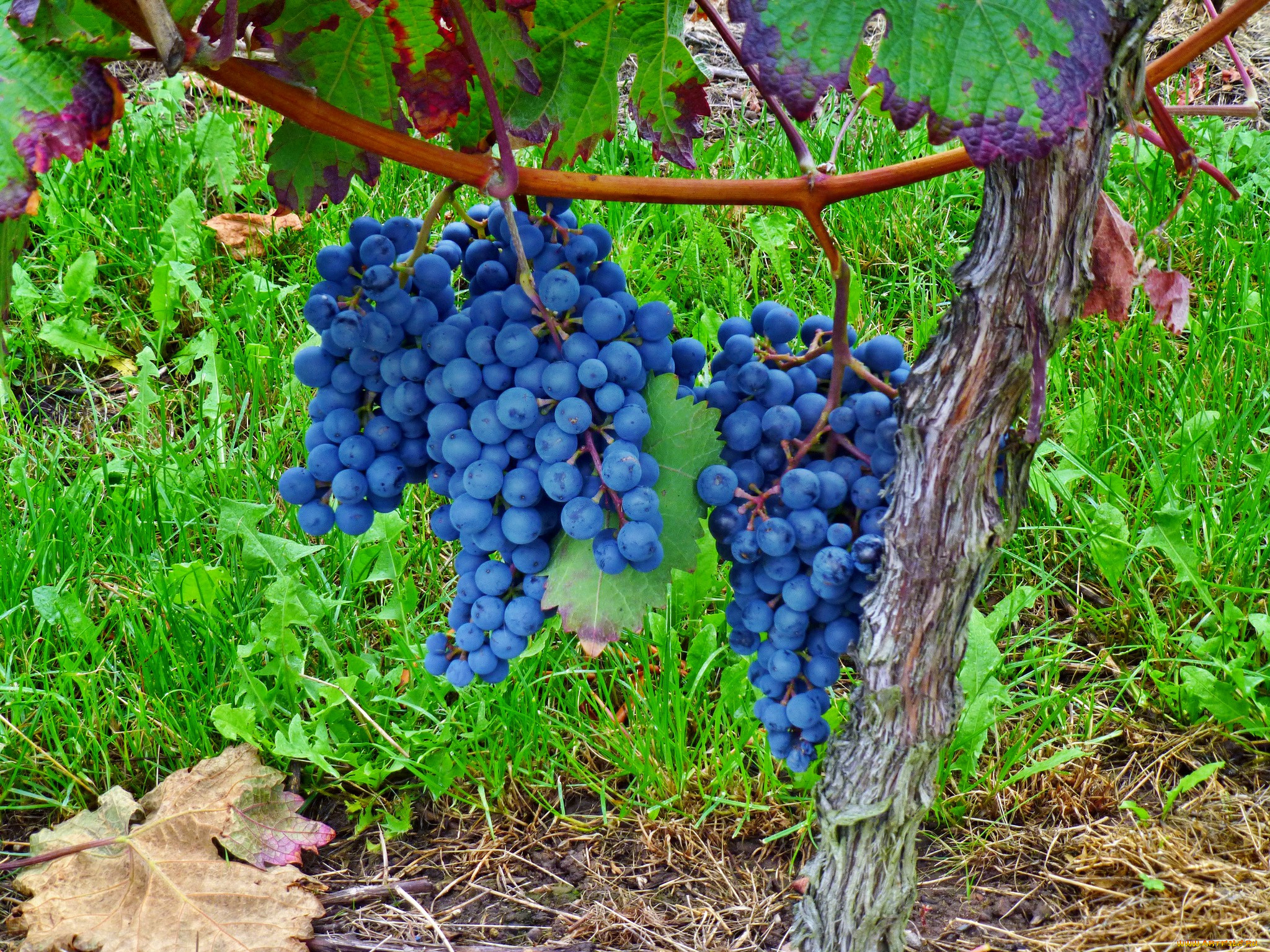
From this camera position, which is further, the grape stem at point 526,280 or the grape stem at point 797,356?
the grape stem at point 797,356

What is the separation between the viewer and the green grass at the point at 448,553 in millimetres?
1726

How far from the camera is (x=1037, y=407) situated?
882mm

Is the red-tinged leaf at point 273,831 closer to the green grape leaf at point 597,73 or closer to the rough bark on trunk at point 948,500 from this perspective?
the rough bark on trunk at point 948,500

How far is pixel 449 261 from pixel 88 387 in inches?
66.1

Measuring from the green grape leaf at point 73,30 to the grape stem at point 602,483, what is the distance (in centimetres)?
45

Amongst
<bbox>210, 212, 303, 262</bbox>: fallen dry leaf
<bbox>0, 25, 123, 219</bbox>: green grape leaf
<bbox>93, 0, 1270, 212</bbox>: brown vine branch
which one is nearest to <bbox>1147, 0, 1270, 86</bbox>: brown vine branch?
<bbox>93, 0, 1270, 212</bbox>: brown vine branch

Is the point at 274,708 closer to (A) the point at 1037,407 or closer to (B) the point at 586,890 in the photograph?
(B) the point at 586,890

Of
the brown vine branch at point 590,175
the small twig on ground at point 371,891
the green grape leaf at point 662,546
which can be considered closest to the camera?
the brown vine branch at point 590,175

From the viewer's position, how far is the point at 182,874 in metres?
1.59

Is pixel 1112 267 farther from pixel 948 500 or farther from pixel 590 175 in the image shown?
pixel 590 175

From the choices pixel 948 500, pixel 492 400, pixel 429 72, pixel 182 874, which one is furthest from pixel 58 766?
pixel 948 500

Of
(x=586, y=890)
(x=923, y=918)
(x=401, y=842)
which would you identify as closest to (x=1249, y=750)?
(x=923, y=918)

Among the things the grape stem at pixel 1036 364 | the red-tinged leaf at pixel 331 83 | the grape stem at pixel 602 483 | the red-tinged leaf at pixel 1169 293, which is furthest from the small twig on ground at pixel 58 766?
the red-tinged leaf at pixel 1169 293

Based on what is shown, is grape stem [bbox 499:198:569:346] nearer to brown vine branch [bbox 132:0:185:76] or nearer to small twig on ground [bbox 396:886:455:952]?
brown vine branch [bbox 132:0:185:76]
